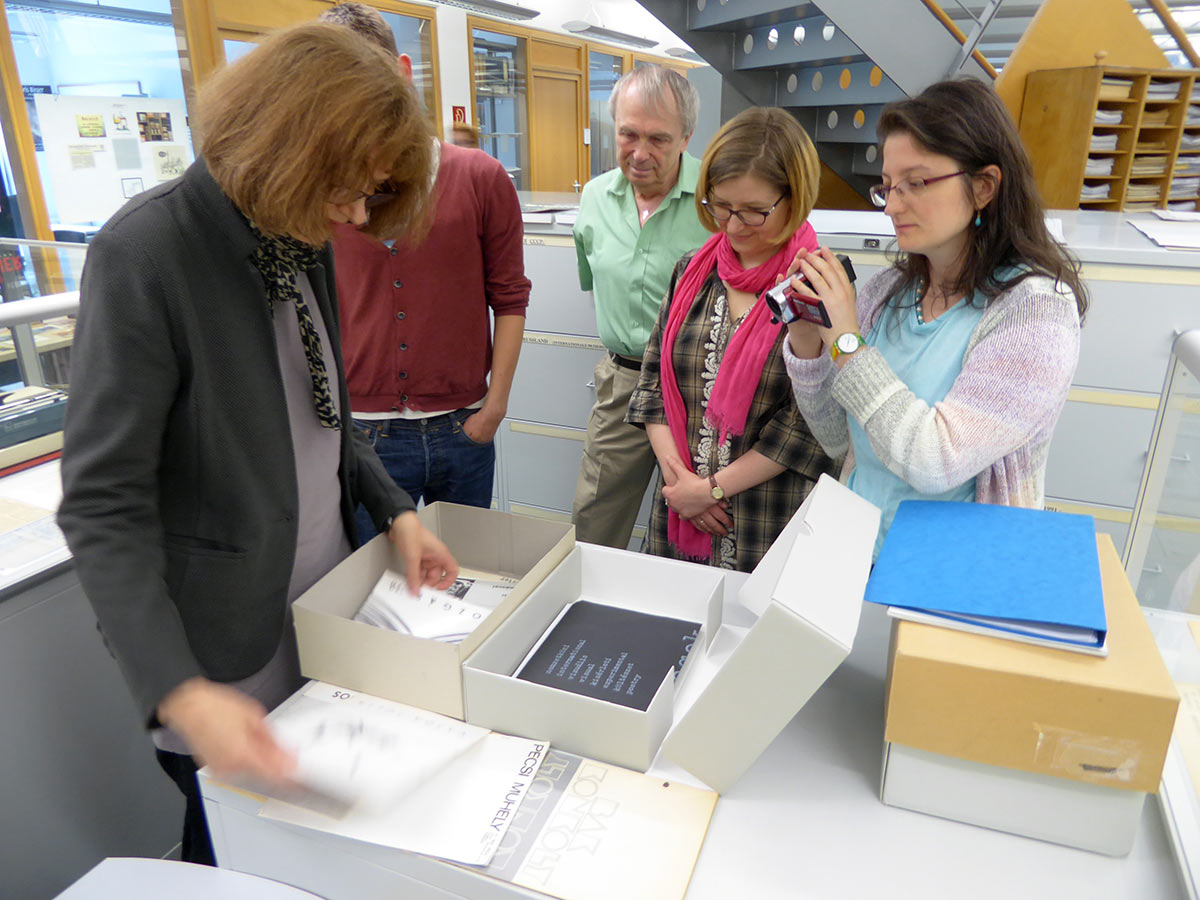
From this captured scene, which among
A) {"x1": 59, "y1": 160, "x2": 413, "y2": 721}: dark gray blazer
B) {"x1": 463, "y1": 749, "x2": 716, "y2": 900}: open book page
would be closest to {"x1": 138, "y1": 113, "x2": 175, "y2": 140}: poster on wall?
{"x1": 59, "y1": 160, "x2": 413, "y2": 721}: dark gray blazer

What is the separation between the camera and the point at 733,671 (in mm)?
800

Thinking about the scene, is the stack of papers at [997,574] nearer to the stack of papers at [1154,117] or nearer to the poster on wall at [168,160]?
the poster on wall at [168,160]

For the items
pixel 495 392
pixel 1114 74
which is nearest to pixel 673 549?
pixel 495 392

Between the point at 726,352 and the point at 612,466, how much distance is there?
0.70m

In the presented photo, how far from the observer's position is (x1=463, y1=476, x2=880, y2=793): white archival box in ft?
2.55

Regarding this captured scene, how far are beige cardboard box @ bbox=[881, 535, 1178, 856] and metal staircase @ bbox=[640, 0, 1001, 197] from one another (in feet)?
10.9

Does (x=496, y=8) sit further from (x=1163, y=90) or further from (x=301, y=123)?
(x=301, y=123)

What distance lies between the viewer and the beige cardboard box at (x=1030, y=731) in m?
0.76

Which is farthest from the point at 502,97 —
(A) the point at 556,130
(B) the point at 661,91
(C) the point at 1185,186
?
(B) the point at 661,91

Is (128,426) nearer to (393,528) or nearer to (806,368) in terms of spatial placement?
(393,528)

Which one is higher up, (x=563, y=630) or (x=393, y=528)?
(x=393, y=528)

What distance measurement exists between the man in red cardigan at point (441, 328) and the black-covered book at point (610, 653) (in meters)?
0.77

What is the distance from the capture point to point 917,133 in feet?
3.90

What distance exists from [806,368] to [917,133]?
39cm
